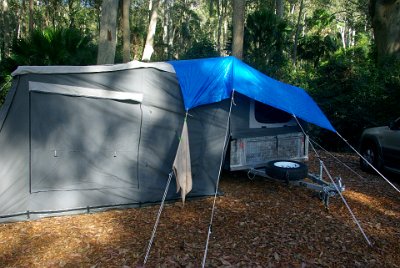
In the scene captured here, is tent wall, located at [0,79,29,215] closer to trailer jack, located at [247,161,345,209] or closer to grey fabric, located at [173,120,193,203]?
grey fabric, located at [173,120,193,203]

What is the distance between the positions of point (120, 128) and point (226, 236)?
88.6 inches

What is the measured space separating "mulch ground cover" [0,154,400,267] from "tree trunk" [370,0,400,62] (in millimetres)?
9514

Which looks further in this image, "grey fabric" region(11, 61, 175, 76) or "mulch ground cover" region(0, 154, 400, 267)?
"grey fabric" region(11, 61, 175, 76)

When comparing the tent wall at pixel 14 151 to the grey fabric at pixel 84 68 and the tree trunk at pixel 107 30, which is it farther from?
the tree trunk at pixel 107 30

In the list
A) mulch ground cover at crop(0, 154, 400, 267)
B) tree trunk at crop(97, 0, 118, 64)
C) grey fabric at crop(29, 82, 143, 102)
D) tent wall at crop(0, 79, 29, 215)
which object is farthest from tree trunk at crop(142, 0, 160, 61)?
mulch ground cover at crop(0, 154, 400, 267)

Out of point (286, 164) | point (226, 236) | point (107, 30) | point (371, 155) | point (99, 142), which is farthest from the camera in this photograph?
point (107, 30)

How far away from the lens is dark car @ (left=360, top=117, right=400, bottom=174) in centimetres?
776

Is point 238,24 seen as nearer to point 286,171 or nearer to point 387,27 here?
point 387,27

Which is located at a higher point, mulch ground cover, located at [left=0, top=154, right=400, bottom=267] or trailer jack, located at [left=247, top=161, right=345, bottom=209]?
trailer jack, located at [left=247, top=161, right=345, bottom=209]

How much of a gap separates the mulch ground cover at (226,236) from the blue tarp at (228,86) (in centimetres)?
153

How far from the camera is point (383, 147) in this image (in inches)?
320

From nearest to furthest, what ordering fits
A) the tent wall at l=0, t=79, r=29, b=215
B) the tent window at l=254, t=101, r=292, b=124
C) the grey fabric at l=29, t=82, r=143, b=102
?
the tent wall at l=0, t=79, r=29, b=215, the grey fabric at l=29, t=82, r=143, b=102, the tent window at l=254, t=101, r=292, b=124

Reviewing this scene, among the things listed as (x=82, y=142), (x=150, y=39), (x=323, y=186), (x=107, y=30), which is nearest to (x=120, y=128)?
(x=82, y=142)

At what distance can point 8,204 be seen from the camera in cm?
540
